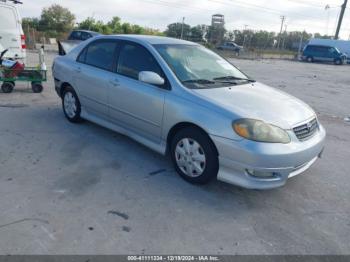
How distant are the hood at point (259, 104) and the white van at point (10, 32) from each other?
7.60 metres

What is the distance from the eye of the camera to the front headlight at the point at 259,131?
3.12m

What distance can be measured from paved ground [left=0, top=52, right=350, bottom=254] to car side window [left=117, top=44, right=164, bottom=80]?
114 cm

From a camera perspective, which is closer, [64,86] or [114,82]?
[114,82]

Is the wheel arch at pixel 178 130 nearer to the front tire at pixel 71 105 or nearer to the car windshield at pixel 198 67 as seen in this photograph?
the car windshield at pixel 198 67

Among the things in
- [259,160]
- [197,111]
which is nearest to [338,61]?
[197,111]

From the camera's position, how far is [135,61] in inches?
167

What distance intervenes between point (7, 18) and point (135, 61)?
6.84m

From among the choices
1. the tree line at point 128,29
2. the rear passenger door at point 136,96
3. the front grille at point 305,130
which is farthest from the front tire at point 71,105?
the tree line at point 128,29

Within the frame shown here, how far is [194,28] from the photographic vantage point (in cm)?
7250

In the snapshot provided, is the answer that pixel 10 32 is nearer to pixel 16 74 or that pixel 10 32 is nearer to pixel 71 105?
pixel 16 74

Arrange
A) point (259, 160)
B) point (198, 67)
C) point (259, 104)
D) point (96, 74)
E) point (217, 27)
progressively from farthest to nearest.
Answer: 1. point (217, 27)
2. point (96, 74)
3. point (198, 67)
4. point (259, 104)
5. point (259, 160)

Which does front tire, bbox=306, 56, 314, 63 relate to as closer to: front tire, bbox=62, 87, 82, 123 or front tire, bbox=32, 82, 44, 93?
front tire, bbox=32, 82, 44, 93

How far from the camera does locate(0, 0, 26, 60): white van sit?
348 inches

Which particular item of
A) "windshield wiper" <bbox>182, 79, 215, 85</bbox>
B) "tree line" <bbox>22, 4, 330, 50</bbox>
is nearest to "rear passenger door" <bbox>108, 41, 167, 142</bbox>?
"windshield wiper" <bbox>182, 79, 215, 85</bbox>
